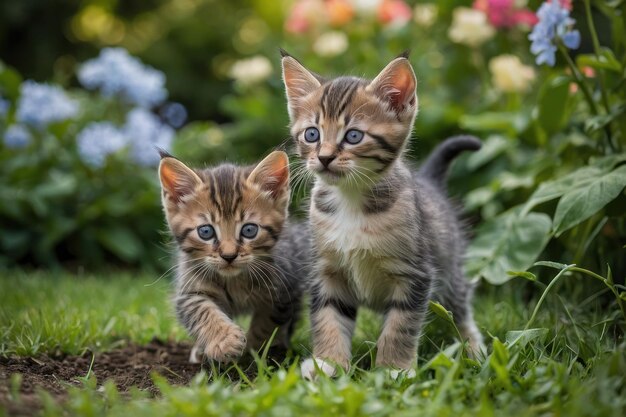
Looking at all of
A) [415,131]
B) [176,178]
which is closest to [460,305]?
[176,178]

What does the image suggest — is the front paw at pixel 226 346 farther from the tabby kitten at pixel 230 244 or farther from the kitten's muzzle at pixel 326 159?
the kitten's muzzle at pixel 326 159

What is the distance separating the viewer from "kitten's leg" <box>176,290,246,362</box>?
3123 millimetres

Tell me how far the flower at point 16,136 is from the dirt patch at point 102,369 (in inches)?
126


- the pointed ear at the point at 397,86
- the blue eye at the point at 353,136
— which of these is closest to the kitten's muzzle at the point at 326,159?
the blue eye at the point at 353,136

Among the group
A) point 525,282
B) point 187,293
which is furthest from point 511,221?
point 187,293

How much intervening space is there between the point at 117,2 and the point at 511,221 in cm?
898

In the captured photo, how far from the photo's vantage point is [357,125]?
324 centimetres

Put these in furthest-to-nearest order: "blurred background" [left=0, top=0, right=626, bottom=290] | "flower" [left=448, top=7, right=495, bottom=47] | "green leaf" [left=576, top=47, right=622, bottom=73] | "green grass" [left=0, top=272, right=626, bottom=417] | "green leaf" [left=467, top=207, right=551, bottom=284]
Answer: "flower" [left=448, top=7, right=495, bottom=47] → "blurred background" [left=0, top=0, right=626, bottom=290] → "green leaf" [left=467, top=207, right=551, bottom=284] → "green leaf" [left=576, top=47, right=622, bottom=73] → "green grass" [left=0, top=272, right=626, bottom=417]

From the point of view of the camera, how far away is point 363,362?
347 centimetres

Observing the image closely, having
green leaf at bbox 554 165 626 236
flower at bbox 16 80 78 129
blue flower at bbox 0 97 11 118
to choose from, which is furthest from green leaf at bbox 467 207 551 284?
blue flower at bbox 0 97 11 118

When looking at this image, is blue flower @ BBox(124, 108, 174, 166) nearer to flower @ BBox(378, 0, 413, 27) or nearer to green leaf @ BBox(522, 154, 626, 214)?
flower @ BBox(378, 0, 413, 27)

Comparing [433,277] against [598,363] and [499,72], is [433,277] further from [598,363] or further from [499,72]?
[499,72]

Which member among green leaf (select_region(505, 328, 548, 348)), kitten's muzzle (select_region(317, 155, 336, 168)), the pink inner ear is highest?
the pink inner ear

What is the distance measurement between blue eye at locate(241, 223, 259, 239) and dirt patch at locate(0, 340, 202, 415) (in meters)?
0.68
